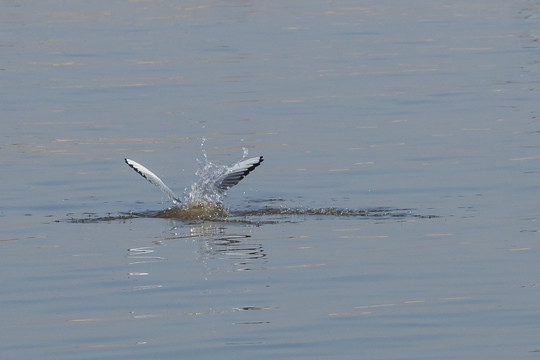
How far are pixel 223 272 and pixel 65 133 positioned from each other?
8.88m

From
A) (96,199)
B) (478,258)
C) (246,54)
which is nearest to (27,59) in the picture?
(246,54)

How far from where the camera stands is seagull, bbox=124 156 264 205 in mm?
14578

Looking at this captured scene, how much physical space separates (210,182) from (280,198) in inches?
31.5

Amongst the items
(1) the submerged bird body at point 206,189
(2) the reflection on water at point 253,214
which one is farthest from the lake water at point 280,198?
(1) the submerged bird body at point 206,189

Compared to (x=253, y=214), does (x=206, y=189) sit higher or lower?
higher

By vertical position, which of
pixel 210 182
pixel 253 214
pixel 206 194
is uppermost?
pixel 210 182

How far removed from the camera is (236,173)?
14648 millimetres

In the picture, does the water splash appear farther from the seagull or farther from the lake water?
the lake water

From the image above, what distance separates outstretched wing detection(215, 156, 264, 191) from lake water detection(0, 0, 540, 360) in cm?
37

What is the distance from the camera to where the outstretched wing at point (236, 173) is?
14422mm

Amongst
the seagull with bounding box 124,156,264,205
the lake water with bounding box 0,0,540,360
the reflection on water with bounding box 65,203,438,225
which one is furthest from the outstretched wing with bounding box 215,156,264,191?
the lake water with bounding box 0,0,540,360

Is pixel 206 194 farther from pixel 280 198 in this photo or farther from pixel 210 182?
pixel 280 198

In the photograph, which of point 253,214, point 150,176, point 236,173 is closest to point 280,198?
point 253,214

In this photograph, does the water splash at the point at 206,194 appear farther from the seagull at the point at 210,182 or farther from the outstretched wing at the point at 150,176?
the outstretched wing at the point at 150,176
